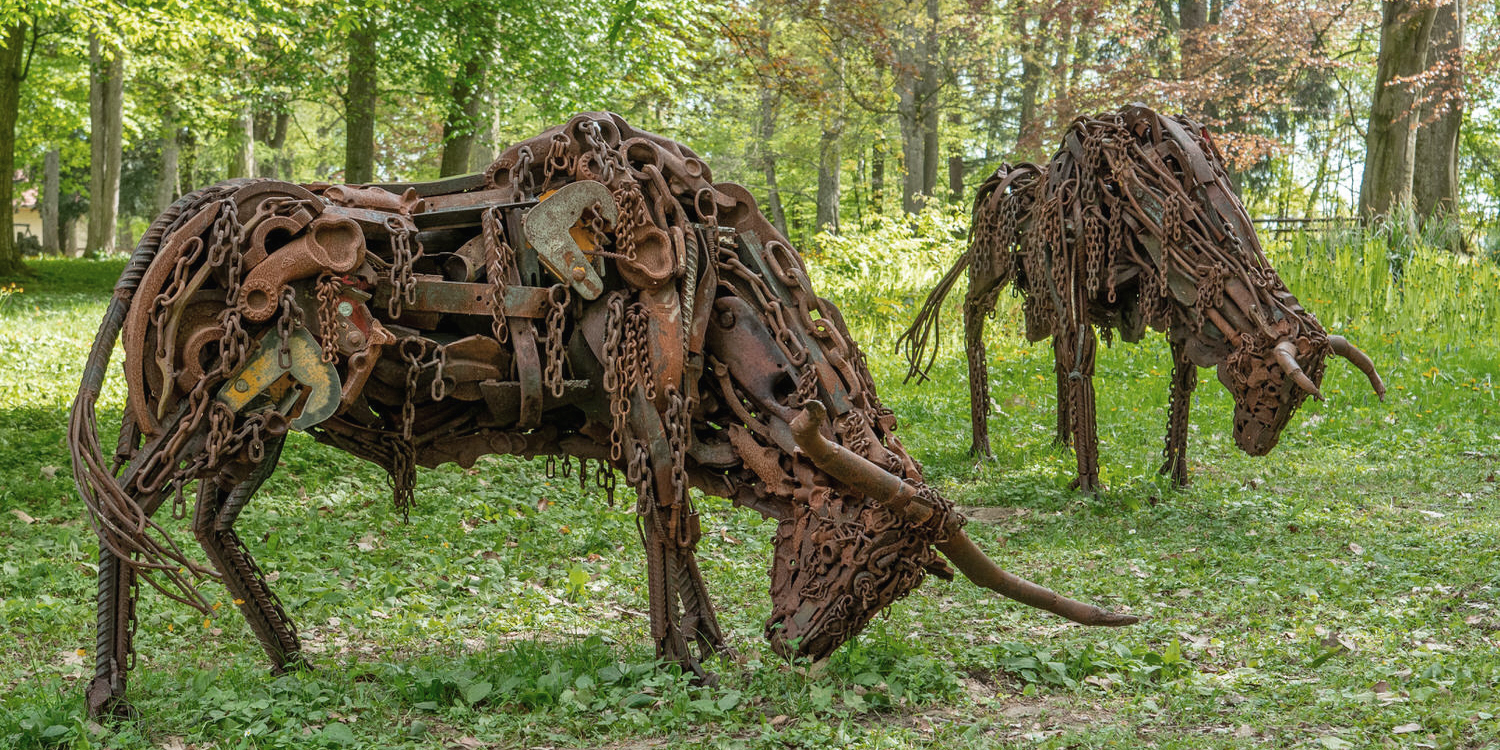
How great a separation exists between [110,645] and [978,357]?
734cm

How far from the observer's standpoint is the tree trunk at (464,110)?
14.9 metres

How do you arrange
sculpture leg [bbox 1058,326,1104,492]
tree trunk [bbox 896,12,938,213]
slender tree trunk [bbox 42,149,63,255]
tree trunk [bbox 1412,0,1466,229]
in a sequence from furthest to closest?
slender tree trunk [bbox 42,149,63,255] < tree trunk [bbox 896,12,938,213] < tree trunk [bbox 1412,0,1466,229] < sculpture leg [bbox 1058,326,1104,492]

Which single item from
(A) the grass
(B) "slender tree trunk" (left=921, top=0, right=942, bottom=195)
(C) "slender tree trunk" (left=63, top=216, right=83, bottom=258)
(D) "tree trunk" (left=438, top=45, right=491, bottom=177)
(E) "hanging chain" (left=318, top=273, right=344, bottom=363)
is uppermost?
(B) "slender tree trunk" (left=921, top=0, right=942, bottom=195)

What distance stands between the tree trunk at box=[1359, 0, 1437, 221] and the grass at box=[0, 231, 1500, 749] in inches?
212

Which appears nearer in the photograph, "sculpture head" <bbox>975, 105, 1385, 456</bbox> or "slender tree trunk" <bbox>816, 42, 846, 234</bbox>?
"sculpture head" <bbox>975, 105, 1385, 456</bbox>

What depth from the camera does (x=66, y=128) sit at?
27891 mm

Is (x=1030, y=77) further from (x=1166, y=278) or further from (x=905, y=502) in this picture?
(x=905, y=502)

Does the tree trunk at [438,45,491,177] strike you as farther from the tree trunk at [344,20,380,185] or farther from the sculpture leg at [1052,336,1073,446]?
the sculpture leg at [1052,336,1073,446]

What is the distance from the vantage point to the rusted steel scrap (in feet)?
22.4

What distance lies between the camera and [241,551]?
4762mm

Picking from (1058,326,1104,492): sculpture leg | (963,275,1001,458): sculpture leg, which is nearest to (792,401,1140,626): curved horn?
(1058,326,1104,492): sculpture leg

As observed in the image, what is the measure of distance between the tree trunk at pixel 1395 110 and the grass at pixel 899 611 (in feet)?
17.7

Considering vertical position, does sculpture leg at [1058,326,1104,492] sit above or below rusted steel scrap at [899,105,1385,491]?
below

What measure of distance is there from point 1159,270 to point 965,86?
24.4 metres
